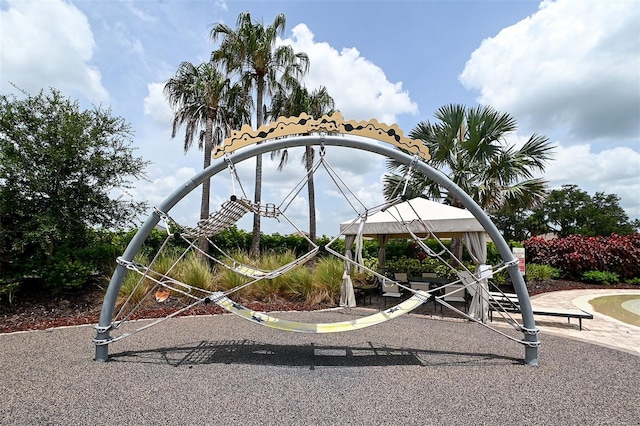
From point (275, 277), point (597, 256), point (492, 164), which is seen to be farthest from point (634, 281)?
point (275, 277)

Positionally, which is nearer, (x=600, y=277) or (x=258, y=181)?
(x=600, y=277)

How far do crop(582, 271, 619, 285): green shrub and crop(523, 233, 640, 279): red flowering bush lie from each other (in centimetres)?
31

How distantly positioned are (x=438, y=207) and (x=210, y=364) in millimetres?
4997

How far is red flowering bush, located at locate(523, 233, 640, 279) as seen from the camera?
1106 centimetres

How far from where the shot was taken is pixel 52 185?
6.54 m

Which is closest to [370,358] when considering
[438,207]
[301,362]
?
[301,362]

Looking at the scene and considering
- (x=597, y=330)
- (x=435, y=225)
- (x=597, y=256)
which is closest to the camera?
(x=597, y=330)

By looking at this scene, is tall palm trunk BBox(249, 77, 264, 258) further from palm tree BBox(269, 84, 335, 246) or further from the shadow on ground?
the shadow on ground

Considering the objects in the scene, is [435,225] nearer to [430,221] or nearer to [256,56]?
[430,221]

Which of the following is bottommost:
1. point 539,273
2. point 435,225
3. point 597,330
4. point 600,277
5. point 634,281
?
point 597,330

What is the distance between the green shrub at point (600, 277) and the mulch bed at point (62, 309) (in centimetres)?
954

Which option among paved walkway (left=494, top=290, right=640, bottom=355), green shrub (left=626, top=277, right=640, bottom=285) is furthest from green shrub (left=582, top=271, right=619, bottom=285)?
paved walkway (left=494, top=290, right=640, bottom=355)

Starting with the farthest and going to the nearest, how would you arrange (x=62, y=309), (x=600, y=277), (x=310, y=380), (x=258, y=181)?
(x=258, y=181) < (x=600, y=277) < (x=62, y=309) < (x=310, y=380)

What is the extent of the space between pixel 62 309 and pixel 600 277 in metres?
14.5
